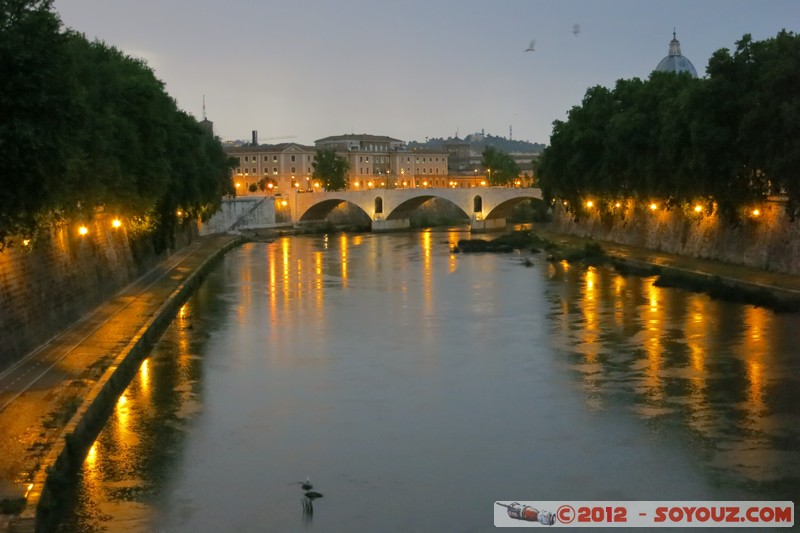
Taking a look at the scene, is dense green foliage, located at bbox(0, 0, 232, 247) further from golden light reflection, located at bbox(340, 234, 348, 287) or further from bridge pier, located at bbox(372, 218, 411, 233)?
bridge pier, located at bbox(372, 218, 411, 233)

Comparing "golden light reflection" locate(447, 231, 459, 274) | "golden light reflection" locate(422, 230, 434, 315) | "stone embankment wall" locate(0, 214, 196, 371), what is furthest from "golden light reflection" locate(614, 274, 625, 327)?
"stone embankment wall" locate(0, 214, 196, 371)

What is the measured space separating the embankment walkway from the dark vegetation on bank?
15.6 metres

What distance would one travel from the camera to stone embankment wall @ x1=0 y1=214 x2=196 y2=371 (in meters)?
17.6

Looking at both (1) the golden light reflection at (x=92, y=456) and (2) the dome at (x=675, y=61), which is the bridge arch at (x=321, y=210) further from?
(1) the golden light reflection at (x=92, y=456)

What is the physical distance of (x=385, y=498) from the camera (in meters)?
12.2

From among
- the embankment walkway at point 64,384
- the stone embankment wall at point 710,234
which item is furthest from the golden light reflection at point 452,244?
the embankment walkway at point 64,384

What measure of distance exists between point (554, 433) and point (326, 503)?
165 inches

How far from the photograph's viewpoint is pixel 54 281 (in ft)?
70.7

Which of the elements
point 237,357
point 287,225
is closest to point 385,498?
point 237,357

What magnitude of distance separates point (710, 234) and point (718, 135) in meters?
7.55

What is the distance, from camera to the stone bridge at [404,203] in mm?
78381

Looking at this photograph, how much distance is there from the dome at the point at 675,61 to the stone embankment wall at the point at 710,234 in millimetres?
42662

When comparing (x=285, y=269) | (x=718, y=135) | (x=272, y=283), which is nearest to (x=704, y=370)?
(x=718, y=135)

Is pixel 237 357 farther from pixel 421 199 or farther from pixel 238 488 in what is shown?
pixel 421 199
